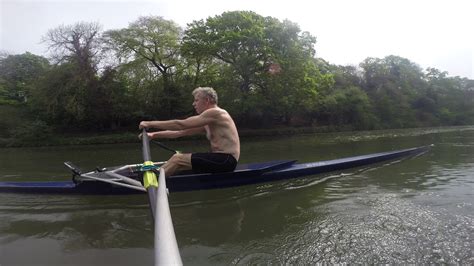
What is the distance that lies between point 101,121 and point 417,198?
26529 millimetres

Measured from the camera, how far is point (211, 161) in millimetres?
4551

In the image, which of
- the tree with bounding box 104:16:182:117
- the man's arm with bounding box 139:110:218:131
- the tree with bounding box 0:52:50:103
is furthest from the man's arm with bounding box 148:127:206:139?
the tree with bounding box 0:52:50:103

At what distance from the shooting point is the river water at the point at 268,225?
2.96 metres

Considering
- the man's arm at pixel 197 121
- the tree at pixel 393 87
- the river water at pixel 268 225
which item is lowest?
the river water at pixel 268 225

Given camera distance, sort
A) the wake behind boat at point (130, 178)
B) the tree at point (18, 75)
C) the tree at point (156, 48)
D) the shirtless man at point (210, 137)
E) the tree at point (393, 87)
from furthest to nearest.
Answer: the tree at point (393, 87)
the tree at point (18, 75)
the tree at point (156, 48)
the wake behind boat at point (130, 178)
the shirtless man at point (210, 137)

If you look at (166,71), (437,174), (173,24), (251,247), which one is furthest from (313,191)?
(173,24)

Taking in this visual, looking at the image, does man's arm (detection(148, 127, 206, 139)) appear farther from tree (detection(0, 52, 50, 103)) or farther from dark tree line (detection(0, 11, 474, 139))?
tree (detection(0, 52, 50, 103))

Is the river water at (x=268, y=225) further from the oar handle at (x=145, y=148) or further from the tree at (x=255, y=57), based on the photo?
the tree at (x=255, y=57)

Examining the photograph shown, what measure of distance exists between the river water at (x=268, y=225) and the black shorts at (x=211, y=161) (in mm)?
555

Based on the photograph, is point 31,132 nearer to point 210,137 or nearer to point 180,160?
point 180,160

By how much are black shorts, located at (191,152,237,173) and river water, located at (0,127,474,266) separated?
1.82 feet

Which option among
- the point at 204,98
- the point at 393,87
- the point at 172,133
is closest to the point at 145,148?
the point at 172,133

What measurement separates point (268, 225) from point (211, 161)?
130cm

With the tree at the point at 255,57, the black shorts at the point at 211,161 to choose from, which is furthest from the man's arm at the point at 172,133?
the tree at the point at 255,57
